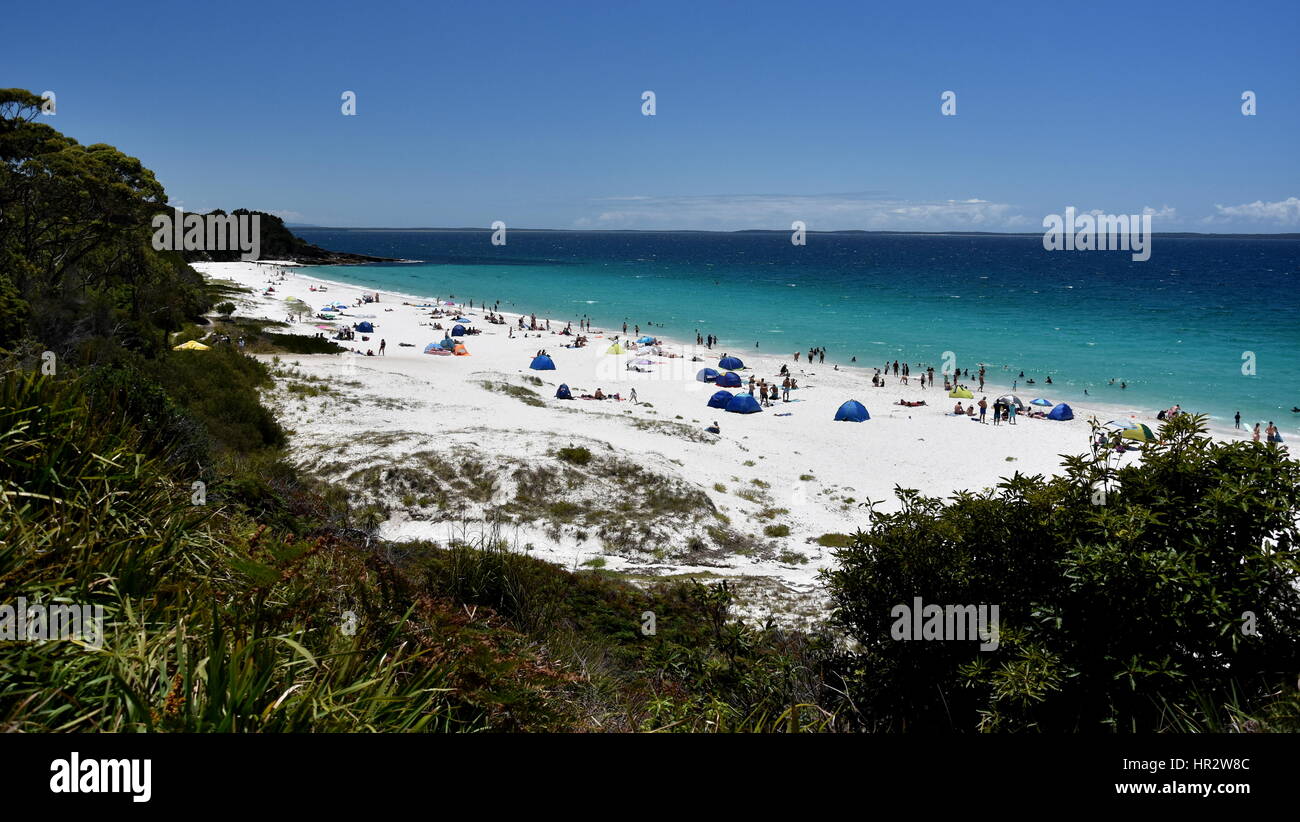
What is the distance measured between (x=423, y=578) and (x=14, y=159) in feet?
76.9

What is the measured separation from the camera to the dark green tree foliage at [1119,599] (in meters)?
6.04

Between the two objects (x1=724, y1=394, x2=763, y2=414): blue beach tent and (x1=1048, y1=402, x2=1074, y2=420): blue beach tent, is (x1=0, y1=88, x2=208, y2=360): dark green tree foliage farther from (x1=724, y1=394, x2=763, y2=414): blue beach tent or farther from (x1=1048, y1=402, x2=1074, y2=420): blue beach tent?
(x1=1048, y1=402, x2=1074, y2=420): blue beach tent

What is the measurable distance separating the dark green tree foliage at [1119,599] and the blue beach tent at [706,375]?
3430 cm

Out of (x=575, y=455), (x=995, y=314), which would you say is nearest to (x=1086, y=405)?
(x=575, y=455)

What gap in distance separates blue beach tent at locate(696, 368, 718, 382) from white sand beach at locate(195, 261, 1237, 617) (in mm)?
845

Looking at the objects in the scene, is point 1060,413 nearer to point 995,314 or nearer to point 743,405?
point 743,405

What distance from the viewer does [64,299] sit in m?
19.9

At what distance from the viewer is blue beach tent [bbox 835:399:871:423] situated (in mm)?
33750

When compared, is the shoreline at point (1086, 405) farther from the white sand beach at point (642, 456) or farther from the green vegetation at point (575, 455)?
the green vegetation at point (575, 455)

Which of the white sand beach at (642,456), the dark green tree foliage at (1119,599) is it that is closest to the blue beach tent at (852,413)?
the white sand beach at (642,456)
